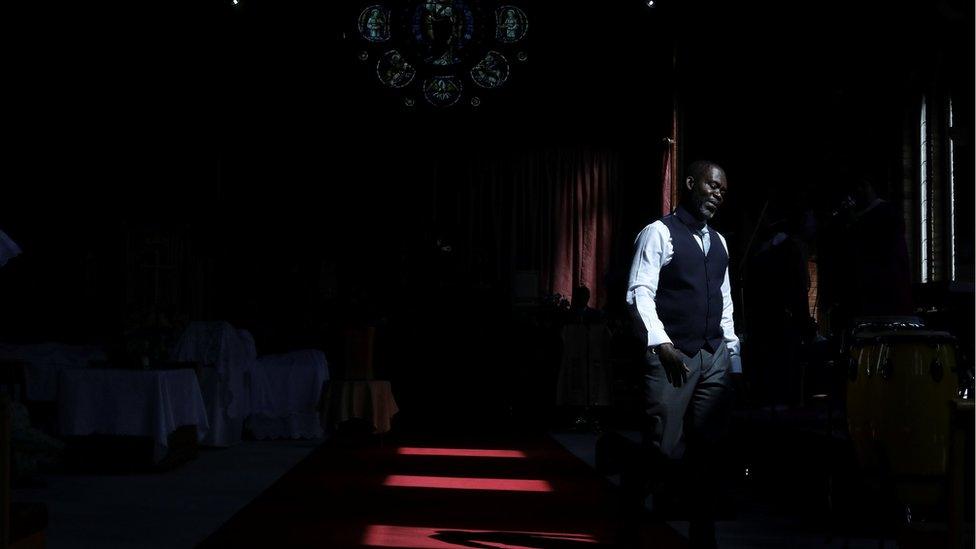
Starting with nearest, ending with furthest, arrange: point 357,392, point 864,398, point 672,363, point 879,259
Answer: point 672,363 < point 864,398 < point 879,259 < point 357,392

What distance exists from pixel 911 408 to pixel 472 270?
11.0 m

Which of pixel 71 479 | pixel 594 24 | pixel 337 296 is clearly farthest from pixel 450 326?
pixel 71 479

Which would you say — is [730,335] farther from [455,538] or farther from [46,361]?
[46,361]

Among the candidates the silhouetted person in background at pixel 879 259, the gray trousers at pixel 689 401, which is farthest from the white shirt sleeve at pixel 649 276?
the silhouetted person in background at pixel 879 259

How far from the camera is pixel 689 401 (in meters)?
3.96

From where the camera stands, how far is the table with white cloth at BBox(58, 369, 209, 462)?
7008 millimetres

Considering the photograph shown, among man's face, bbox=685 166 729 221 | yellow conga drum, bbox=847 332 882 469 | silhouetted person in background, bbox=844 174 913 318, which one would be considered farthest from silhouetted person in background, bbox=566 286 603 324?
man's face, bbox=685 166 729 221

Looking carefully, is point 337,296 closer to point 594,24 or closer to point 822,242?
point 594,24

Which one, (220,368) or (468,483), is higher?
(220,368)

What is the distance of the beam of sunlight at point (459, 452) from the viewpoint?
8.53 metres

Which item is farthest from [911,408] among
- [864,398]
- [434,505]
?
[434,505]

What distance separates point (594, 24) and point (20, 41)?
22.1ft

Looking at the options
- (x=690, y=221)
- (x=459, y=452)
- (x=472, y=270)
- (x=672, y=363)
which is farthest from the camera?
(x=472, y=270)

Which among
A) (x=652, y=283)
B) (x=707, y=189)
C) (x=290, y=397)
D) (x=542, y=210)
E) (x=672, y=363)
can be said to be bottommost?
(x=290, y=397)
